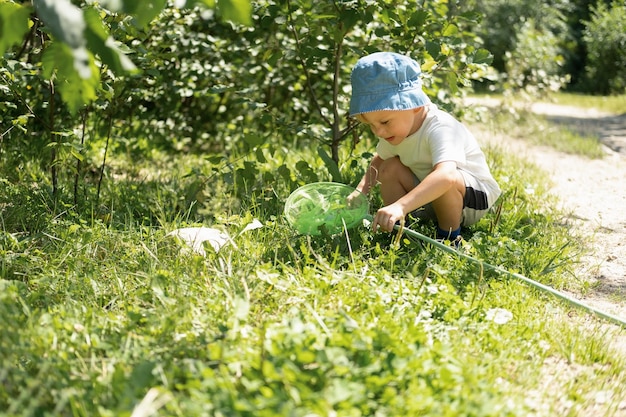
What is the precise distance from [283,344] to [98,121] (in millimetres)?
3144

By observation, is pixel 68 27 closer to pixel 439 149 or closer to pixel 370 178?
pixel 439 149

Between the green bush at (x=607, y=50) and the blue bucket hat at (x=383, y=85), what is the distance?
875cm

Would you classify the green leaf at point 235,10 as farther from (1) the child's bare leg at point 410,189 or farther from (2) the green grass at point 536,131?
(2) the green grass at point 536,131

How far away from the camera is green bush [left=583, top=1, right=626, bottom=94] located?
10.7 metres

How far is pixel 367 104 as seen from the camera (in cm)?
262

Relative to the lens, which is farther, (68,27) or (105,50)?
(105,50)

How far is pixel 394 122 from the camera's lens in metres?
2.70

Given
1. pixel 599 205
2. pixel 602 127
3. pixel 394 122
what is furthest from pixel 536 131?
pixel 394 122

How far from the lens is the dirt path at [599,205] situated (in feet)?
8.73

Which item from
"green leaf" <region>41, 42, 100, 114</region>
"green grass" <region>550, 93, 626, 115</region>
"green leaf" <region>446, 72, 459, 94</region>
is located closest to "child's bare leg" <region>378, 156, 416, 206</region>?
"green leaf" <region>446, 72, 459, 94</region>

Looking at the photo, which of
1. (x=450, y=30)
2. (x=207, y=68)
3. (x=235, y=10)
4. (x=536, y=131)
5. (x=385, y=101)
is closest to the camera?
(x=235, y=10)

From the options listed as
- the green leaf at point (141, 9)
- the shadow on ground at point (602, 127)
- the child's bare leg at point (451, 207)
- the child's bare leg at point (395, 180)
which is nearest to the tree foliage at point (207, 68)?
the green leaf at point (141, 9)

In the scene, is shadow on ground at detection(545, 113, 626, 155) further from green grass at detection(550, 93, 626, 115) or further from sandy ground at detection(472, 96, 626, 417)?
green grass at detection(550, 93, 626, 115)

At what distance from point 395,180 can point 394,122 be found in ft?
1.08
